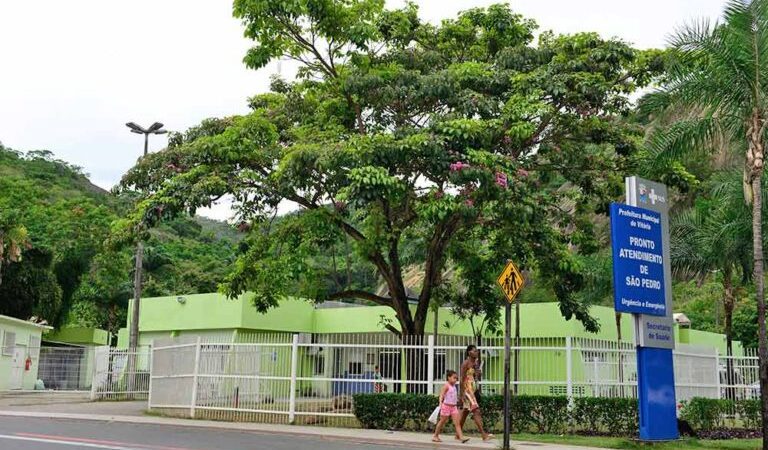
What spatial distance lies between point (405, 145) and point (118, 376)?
652 inches

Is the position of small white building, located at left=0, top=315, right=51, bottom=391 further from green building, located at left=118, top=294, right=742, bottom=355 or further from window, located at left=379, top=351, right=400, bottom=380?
window, located at left=379, top=351, right=400, bottom=380

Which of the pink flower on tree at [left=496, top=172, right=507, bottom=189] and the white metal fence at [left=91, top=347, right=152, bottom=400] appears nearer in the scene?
the pink flower on tree at [left=496, top=172, right=507, bottom=189]

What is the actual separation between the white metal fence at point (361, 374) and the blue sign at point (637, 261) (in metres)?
2.45

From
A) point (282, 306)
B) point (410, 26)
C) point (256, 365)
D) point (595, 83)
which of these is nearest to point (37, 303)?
point (282, 306)

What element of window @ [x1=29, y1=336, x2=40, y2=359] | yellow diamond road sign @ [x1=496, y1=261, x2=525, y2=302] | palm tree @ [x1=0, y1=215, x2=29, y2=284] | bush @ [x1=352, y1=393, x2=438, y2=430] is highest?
palm tree @ [x1=0, y1=215, x2=29, y2=284]

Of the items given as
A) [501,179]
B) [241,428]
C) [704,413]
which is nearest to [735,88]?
[501,179]

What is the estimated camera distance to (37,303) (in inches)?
1581

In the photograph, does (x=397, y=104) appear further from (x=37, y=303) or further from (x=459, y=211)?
(x=37, y=303)

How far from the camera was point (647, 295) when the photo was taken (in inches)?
574

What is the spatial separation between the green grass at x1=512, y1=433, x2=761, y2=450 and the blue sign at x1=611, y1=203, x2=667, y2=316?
237cm

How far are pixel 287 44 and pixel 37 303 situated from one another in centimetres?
2792

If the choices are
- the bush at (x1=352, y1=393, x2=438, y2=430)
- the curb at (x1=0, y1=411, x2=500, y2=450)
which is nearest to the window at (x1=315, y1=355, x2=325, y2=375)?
the bush at (x1=352, y1=393, x2=438, y2=430)

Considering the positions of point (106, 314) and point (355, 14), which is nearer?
point (355, 14)

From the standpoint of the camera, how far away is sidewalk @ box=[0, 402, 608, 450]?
14.2 metres
